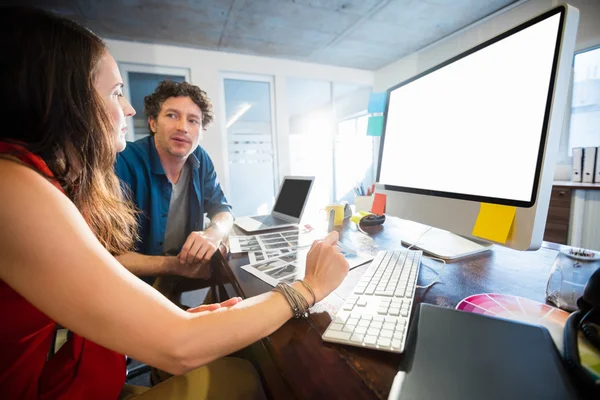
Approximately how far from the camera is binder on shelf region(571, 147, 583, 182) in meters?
2.31

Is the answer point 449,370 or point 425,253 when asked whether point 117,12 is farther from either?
point 449,370

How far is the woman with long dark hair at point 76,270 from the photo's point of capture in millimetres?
335

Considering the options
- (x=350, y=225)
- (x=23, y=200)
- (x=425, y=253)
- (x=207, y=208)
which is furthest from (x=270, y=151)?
(x=23, y=200)

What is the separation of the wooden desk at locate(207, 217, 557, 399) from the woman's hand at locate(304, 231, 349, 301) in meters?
0.03

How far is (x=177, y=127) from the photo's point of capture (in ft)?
4.45

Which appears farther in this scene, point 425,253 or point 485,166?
point 425,253

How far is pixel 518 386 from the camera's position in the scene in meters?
0.28

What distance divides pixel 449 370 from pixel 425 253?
0.53m

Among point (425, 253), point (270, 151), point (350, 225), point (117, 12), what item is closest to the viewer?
point (425, 253)

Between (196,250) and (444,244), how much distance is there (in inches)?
32.4

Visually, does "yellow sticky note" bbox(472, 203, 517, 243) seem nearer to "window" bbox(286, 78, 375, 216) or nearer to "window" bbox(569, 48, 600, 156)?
"window" bbox(569, 48, 600, 156)

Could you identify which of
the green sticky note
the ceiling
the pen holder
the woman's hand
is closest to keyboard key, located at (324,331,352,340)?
the woman's hand

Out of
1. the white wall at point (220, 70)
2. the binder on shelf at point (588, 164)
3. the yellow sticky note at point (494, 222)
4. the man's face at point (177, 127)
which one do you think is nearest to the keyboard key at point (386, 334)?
the yellow sticky note at point (494, 222)

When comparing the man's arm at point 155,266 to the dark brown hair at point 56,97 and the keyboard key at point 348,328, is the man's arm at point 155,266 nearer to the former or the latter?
the dark brown hair at point 56,97
